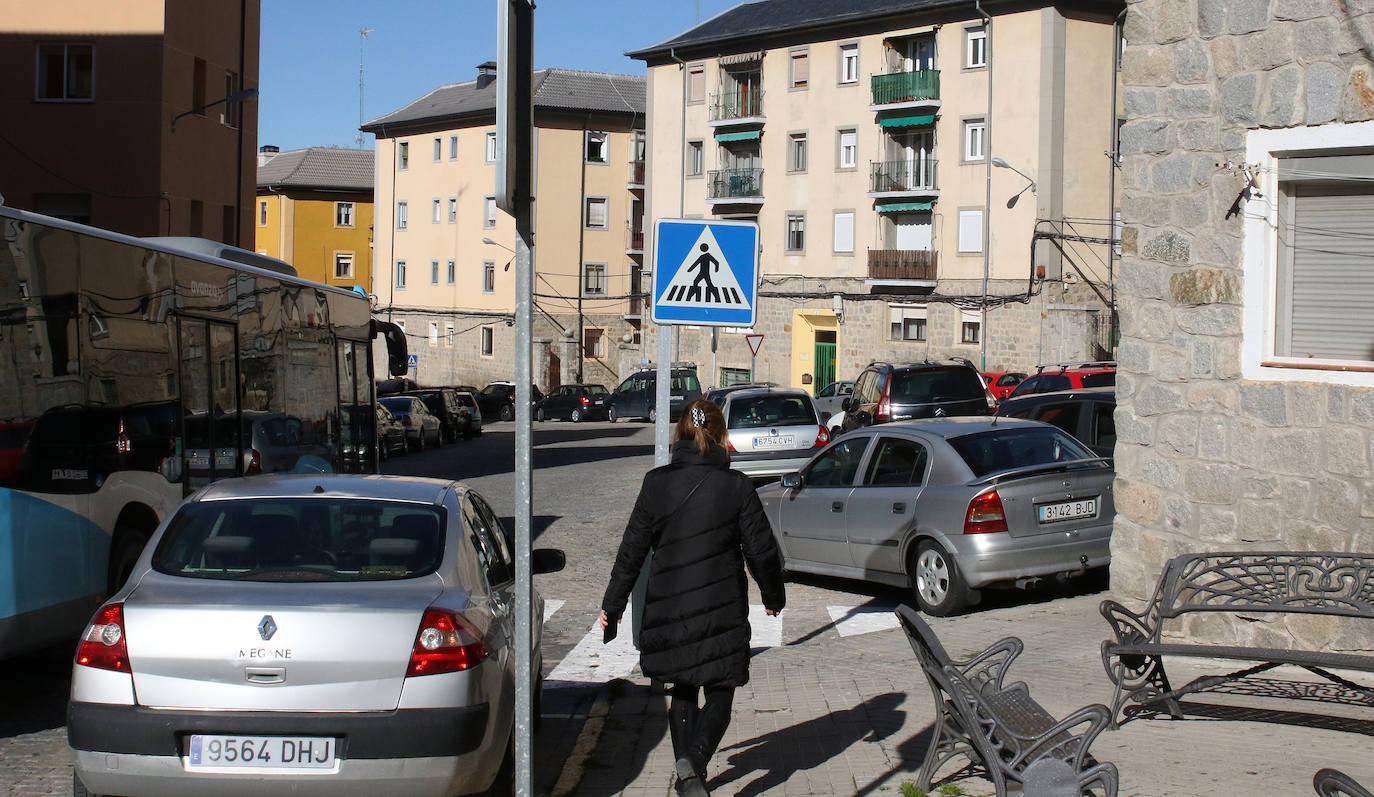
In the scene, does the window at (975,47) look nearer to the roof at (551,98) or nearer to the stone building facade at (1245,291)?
the roof at (551,98)

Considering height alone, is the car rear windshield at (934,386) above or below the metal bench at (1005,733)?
above

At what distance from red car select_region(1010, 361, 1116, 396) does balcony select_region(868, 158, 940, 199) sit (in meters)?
21.9

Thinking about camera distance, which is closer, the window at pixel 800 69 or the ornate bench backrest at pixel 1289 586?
the ornate bench backrest at pixel 1289 586

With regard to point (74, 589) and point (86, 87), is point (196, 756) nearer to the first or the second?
point (74, 589)

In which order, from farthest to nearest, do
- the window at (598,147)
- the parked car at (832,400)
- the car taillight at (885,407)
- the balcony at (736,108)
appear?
the window at (598,147) < the balcony at (736,108) < the parked car at (832,400) < the car taillight at (885,407)

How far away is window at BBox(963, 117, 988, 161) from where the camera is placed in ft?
169

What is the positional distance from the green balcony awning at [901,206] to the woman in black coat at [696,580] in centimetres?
4829

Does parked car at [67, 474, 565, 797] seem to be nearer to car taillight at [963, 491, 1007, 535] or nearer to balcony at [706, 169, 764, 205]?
car taillight at [963, 491, 1007, 535]

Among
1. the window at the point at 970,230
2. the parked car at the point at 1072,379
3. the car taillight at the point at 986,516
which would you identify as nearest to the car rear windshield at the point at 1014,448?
the car taillight at the point at 986,516

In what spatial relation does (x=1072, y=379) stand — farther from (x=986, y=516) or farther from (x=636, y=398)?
(x=636, y=398)

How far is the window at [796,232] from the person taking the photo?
190ft

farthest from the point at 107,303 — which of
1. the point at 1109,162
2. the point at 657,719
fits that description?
the point at 1109,162

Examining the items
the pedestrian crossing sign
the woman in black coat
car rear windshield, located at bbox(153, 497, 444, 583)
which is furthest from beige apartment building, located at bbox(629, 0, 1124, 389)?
the woman in black coat

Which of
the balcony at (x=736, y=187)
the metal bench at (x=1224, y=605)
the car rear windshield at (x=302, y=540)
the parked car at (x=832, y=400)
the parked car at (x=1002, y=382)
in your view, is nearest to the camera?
the car rear windshield at (x=302, y=540)
